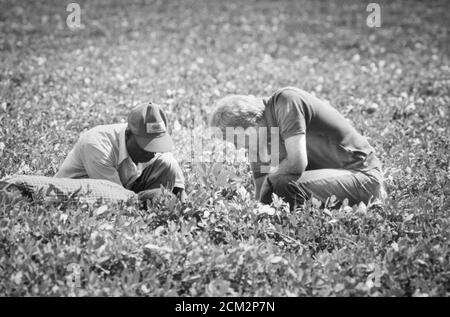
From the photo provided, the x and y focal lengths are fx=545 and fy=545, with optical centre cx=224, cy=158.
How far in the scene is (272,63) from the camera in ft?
29.7

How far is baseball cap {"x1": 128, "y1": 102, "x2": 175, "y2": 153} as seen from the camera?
12.6 ft

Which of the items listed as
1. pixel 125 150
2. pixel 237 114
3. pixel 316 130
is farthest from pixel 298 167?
pixel 125 150

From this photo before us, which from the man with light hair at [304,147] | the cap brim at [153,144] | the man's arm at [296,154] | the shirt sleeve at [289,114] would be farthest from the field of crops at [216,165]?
the shirt sleeve at [289,114]

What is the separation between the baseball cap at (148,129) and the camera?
12.6ft

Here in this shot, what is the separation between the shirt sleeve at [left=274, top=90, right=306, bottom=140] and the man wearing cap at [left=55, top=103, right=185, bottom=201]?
0.82 meters

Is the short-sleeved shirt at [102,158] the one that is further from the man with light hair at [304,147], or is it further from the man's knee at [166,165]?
the man with light hair at [304,147]

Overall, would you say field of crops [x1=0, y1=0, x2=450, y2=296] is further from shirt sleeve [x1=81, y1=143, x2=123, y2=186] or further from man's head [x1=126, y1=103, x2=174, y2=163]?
man's head [x1=126, y1=103, x2=174, y2=163]

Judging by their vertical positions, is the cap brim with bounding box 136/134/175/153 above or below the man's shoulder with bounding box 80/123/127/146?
below

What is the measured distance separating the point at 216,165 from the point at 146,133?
931mm

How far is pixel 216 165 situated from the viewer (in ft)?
15.1

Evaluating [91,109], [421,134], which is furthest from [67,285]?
[421,134]

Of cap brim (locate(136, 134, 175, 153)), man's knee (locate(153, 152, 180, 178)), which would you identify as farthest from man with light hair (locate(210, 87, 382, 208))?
man's knee (locate(153, 152, 180, 178))
